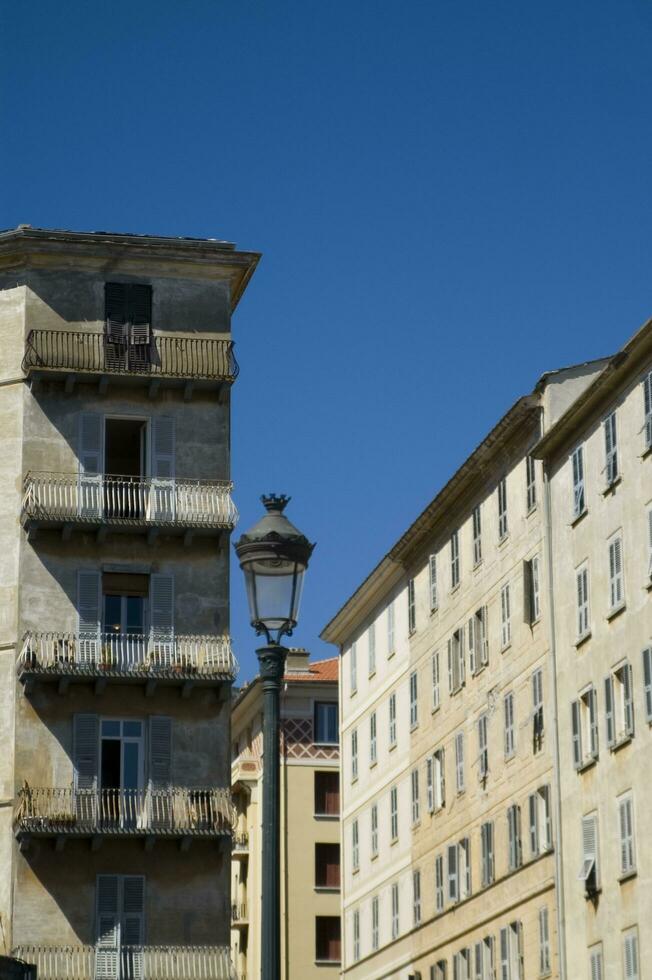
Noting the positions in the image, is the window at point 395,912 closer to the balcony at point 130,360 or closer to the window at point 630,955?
the window at point 630,955

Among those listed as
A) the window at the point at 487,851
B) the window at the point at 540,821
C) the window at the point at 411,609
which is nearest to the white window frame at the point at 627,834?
the window at the point at 540,821

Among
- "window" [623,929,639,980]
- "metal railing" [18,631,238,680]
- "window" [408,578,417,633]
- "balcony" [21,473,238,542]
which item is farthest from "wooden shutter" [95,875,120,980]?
"window" [408,578,417,633]

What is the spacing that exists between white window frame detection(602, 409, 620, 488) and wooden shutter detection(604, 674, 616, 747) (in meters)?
5.26

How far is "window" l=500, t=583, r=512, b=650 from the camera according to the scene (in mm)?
61281

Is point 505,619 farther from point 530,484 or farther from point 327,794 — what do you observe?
point 327,794

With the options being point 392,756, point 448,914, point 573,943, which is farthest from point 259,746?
point 573,943

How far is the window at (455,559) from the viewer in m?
67.8

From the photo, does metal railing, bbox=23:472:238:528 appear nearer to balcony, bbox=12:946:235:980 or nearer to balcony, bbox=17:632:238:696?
balcony, bbox=17:632:238:696

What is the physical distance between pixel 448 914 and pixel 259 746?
101 feet

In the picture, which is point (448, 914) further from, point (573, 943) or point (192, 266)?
point (192, 266)

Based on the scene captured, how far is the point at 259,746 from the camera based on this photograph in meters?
97.1

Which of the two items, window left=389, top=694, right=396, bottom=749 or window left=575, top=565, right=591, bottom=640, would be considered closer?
window left=575, top=565, right=591, bottom=640

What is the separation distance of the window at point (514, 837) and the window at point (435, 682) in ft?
29.9

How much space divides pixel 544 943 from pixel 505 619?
33.8 feet
